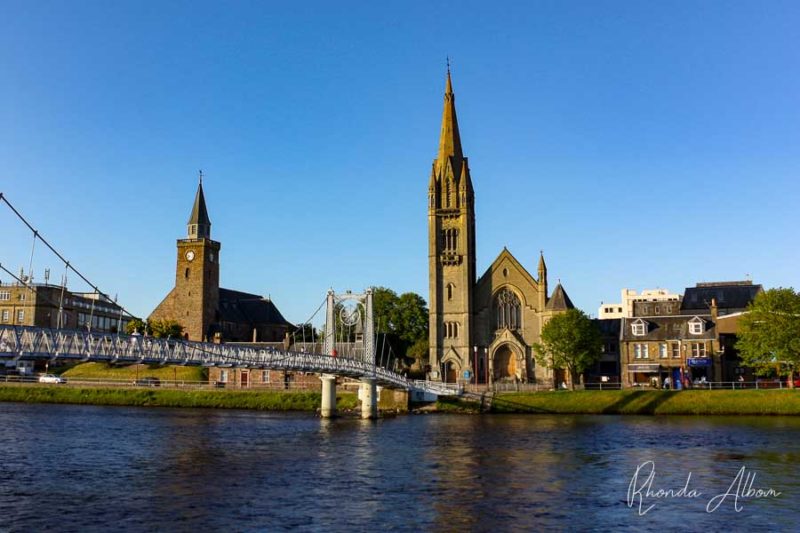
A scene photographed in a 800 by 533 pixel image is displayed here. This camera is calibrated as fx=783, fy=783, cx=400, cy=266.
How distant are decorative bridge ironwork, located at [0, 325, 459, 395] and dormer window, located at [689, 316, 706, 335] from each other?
4716 centimetres

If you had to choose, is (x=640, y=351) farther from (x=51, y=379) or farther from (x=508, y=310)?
(x=51, y=379)

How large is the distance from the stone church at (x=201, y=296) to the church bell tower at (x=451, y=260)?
3242 cm

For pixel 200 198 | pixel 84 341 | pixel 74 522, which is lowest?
pixel 74 522

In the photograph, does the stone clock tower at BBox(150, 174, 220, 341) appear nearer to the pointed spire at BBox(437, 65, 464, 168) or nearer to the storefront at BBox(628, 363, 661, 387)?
the pointed spire at BBox(437, 65, 464, 168)

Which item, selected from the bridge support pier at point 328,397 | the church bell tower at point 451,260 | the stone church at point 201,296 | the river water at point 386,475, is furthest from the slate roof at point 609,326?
the stone church at point 201,296

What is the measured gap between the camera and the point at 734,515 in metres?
32.7

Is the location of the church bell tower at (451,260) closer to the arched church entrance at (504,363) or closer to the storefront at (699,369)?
the arched church entrance at (504,363)

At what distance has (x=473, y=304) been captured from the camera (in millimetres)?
111750

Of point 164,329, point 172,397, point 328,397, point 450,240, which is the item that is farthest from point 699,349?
point 164,329

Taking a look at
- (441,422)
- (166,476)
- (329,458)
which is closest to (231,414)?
(441,422)

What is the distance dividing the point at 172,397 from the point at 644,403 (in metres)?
56.6

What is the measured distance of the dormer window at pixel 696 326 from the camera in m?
98.6

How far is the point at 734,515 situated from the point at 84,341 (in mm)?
34708

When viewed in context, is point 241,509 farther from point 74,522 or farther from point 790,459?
point 790,459
